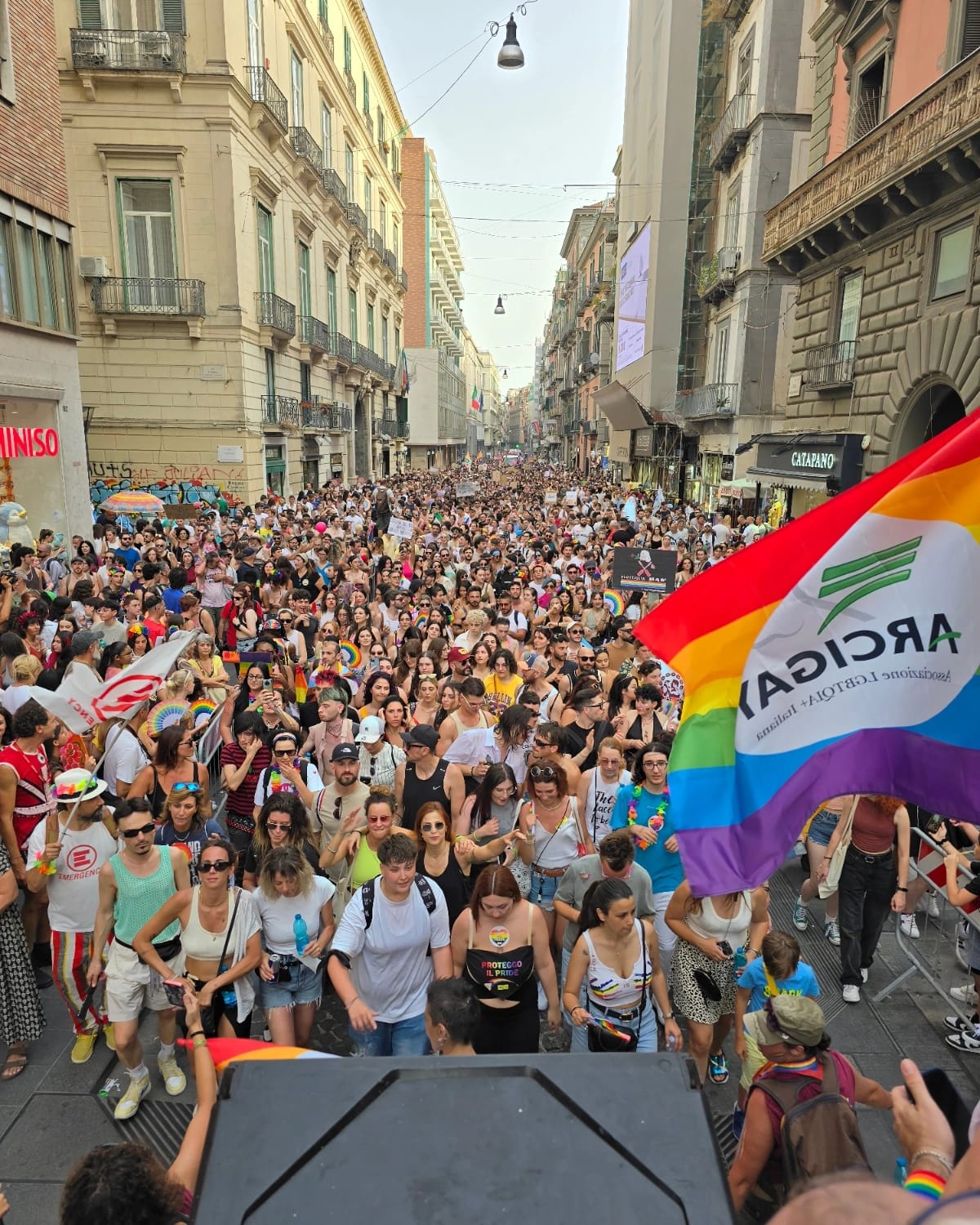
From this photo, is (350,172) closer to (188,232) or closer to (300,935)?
(188,232)

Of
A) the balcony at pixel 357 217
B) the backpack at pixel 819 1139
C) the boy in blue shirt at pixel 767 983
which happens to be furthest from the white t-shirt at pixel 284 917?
the balcony at pixel 357 217

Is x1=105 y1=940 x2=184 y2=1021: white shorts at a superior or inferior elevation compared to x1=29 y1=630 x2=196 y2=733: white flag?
inferior

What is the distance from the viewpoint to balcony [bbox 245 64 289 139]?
77.4ft

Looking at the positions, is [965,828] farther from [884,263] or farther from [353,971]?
[884,263]

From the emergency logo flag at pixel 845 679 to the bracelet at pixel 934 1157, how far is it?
82 centimetres

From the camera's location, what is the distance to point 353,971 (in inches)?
154

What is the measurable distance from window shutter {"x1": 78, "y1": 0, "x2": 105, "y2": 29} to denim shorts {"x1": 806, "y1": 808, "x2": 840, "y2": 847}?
2633 cm

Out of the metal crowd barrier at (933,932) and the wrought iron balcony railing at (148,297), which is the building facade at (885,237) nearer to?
the metal crowd barrier at (933,932)

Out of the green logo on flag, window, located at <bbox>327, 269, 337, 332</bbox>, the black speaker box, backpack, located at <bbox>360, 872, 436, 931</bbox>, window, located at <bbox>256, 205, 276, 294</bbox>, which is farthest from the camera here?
window, located at <bbox>327, 269, 337, 332</bbox>

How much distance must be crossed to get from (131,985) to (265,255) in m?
26.3

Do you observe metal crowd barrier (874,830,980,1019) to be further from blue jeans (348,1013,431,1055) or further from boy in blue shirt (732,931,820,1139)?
blue jeans (348,1013,431,1055)

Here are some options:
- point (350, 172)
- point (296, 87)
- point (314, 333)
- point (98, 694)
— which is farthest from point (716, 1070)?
point (350, 172)

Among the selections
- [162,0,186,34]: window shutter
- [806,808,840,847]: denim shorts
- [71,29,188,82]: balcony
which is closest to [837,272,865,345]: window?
[806,808,840,847]: denim shorts

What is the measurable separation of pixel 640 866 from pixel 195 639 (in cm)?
474
